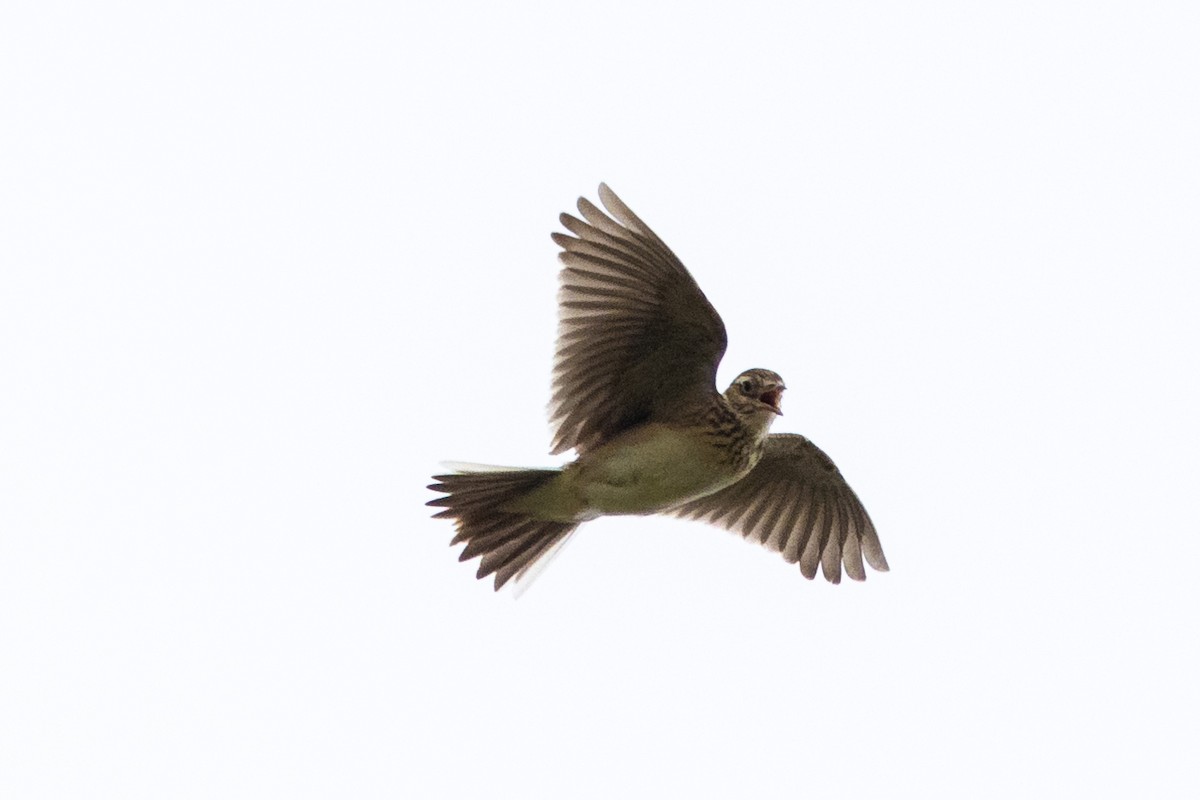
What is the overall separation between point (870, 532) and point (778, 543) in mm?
509

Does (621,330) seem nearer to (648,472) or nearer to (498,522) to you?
(648,472)

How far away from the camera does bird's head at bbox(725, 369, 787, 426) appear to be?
413 inches

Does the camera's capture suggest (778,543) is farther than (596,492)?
Yes

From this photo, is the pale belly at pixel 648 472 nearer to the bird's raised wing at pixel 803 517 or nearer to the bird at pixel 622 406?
the bird at pixel 622 406

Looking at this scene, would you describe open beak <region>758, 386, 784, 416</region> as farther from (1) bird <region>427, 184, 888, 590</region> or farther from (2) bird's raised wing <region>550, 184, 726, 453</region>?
(2) bird's raised wing <region>550, 184, 726, 453</region>

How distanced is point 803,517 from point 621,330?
6.34 feet

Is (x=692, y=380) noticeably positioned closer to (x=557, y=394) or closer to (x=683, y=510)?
(x=557, y=394)

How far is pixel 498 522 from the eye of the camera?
10930 mm

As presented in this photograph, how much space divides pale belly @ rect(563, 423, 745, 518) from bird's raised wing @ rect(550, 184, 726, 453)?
0.55ft

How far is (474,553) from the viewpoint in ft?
36.1

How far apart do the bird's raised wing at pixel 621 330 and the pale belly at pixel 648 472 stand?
17cm

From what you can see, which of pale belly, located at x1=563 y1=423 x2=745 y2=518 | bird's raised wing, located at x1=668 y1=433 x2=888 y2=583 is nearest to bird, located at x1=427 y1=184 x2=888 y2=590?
pale belly, located at x1=563 y1=423 x2=745 y2=518

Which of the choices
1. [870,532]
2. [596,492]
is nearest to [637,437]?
[596,492]

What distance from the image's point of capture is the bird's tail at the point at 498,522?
10.7 meters
